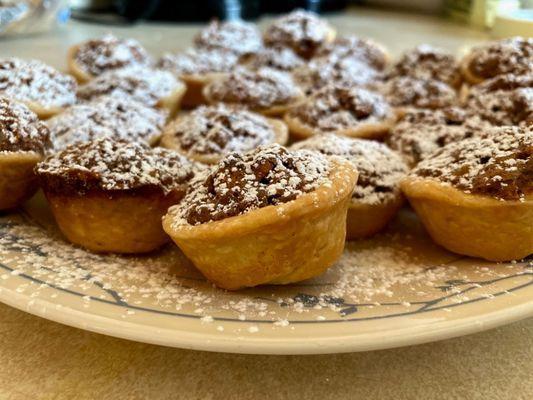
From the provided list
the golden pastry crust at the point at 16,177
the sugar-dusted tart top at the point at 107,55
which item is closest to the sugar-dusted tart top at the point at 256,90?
the sugar-dusted tart top at the point at 107,55

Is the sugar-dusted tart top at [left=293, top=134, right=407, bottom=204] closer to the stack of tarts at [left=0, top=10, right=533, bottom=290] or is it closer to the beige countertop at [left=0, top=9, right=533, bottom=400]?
the stack of tarts at [left=0, top=10, right=533, bottom=290]

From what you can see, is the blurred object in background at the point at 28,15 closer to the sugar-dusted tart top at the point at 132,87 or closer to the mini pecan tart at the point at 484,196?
the sugar-dusted tart top at the point at 132,87

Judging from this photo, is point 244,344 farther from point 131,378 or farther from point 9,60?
point 9,60

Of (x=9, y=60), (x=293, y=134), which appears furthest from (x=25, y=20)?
(x=293, y=134)

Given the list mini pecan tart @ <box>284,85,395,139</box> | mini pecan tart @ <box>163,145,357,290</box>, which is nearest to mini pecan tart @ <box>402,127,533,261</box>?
mini pecan tart @ <box>163,145,357,290</box>

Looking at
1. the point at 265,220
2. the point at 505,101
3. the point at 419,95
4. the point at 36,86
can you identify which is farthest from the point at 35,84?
the point at 505,101

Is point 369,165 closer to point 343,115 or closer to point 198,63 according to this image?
point 343,115

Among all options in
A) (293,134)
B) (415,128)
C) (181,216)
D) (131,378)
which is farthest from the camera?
(293,134)
